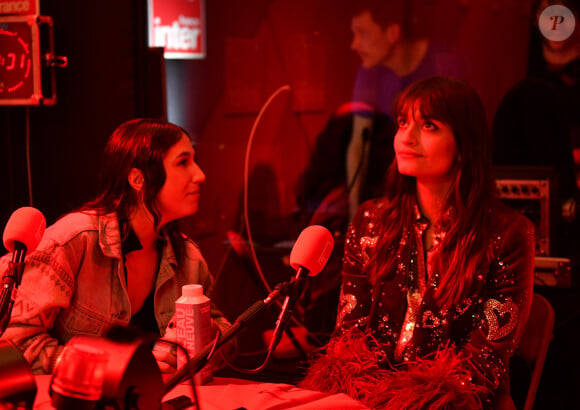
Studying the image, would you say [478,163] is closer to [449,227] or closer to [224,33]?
[449,227]

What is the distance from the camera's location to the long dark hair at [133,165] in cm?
201

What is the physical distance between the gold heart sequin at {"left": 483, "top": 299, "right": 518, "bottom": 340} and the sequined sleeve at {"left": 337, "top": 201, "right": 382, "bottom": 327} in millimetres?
378

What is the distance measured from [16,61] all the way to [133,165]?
2.83 ft

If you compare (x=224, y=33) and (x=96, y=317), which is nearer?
(x=96, y=317)

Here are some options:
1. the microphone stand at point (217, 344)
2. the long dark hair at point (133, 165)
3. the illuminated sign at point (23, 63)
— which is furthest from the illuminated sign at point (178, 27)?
the microphone stand at point (217, 344)

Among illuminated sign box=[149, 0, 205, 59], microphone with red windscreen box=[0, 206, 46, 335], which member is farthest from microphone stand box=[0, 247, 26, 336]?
illuminated sign box=[149, 0, 205, 59]

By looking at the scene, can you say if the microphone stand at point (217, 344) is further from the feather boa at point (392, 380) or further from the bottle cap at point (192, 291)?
the feather boa at point (392, 380)

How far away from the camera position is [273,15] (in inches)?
148

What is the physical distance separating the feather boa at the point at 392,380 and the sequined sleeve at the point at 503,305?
60 millimetres

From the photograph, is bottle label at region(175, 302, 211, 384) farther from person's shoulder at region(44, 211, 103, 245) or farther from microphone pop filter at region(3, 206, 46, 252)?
person's shoulder at region(44, 211, 103, 245)

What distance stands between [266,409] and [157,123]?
37.2 inches

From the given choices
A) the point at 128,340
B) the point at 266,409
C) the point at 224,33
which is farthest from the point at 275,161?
the point at 128,340

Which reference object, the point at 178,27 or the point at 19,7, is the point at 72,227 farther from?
the point at 178,27

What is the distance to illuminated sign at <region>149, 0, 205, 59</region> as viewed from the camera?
A: 9.33 feet
